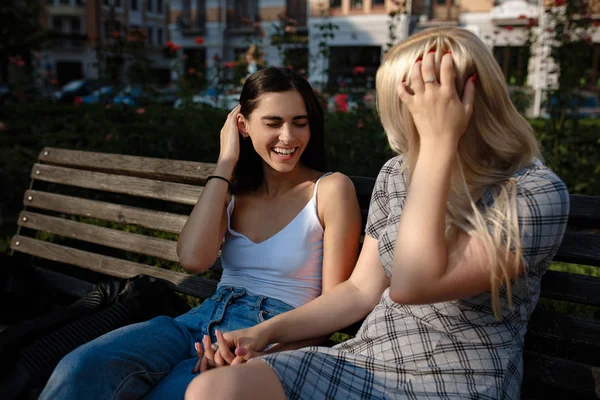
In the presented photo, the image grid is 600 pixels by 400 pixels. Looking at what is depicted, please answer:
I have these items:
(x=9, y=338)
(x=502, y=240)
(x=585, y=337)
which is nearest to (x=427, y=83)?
(x=502, y=240)

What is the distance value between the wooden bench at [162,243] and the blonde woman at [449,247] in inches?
11.3

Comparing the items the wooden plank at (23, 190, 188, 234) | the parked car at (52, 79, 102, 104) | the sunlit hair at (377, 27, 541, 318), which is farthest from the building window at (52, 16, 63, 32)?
the sunlit hair at (377, 27, 541, 318)

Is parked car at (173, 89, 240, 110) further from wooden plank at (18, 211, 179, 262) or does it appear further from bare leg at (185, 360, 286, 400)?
bare leg at (185, 360, 286, 400)

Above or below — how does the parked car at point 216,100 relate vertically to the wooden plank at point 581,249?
above

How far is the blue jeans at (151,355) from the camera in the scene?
1882 mm

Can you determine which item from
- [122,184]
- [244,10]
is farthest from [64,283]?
[244,10]

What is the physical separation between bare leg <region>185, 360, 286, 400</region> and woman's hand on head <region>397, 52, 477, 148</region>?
0.75m

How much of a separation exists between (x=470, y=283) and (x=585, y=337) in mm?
671

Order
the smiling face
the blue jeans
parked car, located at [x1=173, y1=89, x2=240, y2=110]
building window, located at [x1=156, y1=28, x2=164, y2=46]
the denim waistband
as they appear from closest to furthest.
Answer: the blue jeans
the denim waistband
the smiling face
parked car, located at [x1=173, y1=89, x2=240, y2=110]
building window, located at [x1=156, y1=28, x2=164, y2=46]

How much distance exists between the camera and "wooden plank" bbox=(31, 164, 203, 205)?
3.03 metres

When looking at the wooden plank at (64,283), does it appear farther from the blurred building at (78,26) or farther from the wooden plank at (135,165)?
the blurred building at (78,26)

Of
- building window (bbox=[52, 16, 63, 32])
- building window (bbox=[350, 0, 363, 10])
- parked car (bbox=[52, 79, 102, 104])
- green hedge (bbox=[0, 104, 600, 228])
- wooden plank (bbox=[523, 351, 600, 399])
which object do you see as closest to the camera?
wooden plank (bbox=[523, 351, 600, 399])

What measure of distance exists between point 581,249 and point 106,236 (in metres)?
2.37

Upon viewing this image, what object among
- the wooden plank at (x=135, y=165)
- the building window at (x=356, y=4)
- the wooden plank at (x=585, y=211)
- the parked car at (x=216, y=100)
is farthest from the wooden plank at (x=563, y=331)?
the building window at (x=356, y=4)
